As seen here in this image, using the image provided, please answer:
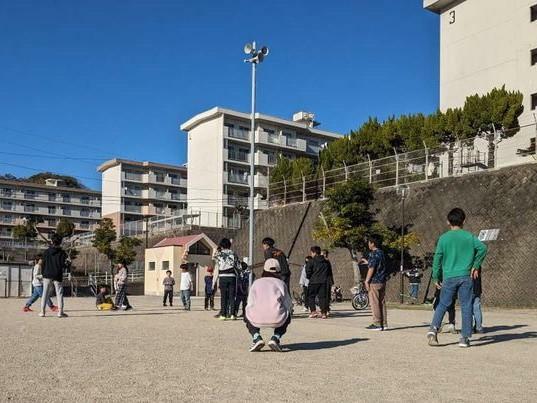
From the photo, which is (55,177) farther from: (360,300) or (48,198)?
(360,300)

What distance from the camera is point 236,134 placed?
65.8m

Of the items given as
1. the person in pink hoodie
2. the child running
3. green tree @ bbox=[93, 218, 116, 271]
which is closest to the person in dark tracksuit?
the child running

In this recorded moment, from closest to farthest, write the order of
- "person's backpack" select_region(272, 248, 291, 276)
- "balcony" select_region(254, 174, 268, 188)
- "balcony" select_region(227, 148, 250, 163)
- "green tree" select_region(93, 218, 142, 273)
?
"person's backpack" select_region(272, 248, 291, 276) < "green tree" select_region(93, 218, 142, 273) < "balcony" select_region(254, 174, 268, 188) < "balcony" select_region(227, 148, 250, 163)

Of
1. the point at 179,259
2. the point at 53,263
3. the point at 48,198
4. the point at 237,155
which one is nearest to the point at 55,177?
the point at 48,198

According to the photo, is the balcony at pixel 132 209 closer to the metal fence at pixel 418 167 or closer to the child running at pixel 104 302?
the metal fence at pixel 418 167

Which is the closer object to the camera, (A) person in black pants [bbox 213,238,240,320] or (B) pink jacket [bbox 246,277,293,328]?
(B) pink jacket [bbox 246,277,293,328]

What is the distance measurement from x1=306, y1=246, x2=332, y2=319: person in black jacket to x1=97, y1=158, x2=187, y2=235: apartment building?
65023mm

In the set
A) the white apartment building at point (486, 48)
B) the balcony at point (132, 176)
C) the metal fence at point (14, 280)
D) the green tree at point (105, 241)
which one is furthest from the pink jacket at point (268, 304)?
the balcony at point (132, 176)

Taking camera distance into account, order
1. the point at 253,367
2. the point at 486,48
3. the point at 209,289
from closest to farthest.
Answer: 1. the point at 253,367
2. the point at 209,289
3. the point at 486,48

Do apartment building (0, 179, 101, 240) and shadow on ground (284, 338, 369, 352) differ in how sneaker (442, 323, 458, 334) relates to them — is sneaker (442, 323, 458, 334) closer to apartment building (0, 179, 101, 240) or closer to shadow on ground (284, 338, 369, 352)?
shadow on ground (284, 338, 369, 352)

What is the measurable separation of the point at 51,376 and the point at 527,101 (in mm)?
35199

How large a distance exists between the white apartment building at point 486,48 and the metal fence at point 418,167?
4653 mm

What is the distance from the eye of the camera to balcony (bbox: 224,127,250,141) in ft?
213

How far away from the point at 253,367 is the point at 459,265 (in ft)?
11.1
